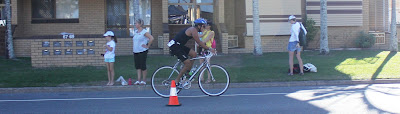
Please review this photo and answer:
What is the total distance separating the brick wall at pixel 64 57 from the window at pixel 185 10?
6834 mm

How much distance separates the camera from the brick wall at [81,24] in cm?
1942

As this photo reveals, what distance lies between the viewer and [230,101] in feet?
28.8

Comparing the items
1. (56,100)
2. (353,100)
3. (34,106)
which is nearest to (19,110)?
(34,106)

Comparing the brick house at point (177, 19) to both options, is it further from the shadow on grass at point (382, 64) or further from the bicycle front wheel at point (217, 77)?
the bicycle front wheel at point (217, 77)

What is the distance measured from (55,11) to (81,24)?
1357mm

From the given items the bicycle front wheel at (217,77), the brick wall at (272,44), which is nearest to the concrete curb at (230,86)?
the bicycle front wheel at (217,77)

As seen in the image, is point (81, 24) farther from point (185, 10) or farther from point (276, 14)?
point (276, 14)

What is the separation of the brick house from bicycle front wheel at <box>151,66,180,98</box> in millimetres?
9073

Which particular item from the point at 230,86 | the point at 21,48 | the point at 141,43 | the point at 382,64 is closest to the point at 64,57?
the point at 141,43

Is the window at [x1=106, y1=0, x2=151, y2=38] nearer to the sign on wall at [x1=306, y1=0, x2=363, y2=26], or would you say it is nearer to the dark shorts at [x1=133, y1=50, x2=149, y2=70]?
the sign on wall at [x1=306, y1=0, x2=363, y2=26]

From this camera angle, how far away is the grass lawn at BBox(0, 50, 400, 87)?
1209cm

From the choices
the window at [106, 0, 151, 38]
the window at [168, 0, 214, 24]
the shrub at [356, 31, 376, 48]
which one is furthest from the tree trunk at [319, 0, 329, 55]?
the window at [106, 0, 151, 38]

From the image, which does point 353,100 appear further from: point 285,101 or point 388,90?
point 388,90

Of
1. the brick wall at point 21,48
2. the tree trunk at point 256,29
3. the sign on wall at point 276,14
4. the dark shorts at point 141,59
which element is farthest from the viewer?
the sign on wall at point 276,14
